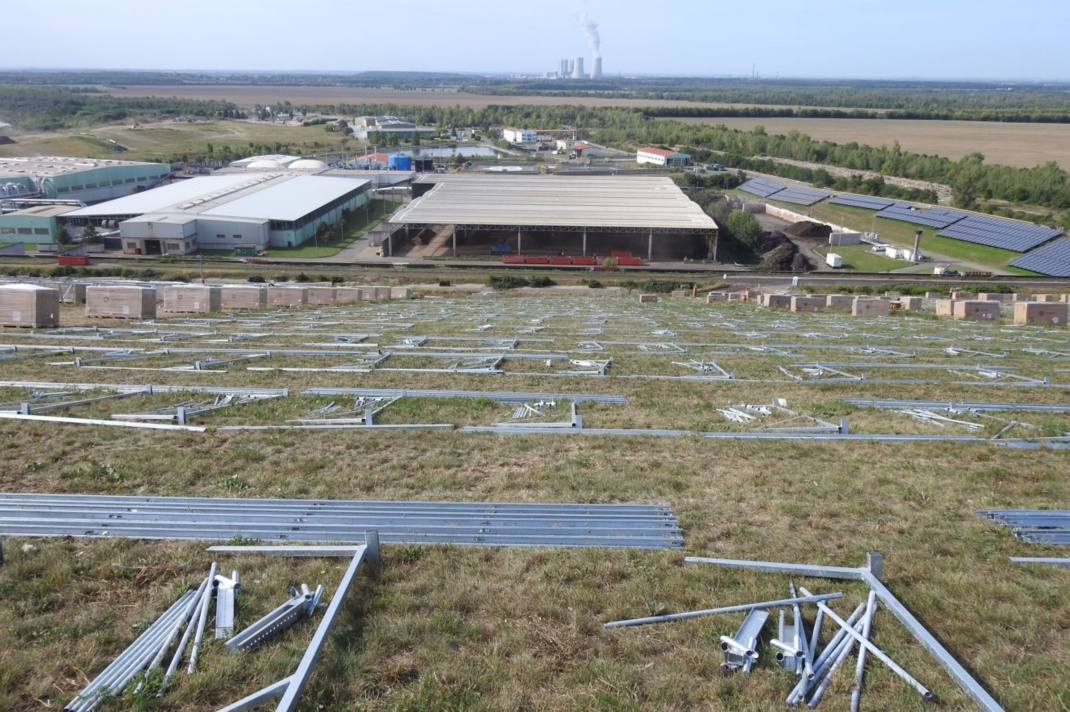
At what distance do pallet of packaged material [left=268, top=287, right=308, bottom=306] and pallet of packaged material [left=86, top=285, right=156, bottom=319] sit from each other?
572 cm

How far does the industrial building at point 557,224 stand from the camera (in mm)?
45375

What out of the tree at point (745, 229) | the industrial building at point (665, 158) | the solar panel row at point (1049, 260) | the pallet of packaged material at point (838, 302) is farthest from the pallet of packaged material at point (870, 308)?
the industrial building at point (665, 158)

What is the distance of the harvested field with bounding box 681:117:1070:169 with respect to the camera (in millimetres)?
88812

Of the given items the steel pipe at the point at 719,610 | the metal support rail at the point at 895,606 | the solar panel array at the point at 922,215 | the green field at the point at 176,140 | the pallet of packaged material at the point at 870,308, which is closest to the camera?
the metal support rail at the point at 895,606

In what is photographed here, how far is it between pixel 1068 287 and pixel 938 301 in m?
20.4

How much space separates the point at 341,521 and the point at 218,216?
46.7 meters

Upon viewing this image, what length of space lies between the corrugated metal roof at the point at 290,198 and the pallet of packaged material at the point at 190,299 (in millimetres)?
28335

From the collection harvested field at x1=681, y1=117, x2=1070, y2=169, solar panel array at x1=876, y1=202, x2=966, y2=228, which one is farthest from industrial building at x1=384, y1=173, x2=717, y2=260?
harvested field at x1=681, y1=117, x2=1070, y2=169

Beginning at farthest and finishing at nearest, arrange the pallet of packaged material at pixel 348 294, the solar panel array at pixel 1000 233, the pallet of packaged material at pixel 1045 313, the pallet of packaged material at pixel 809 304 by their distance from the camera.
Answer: the solar panel array at pixel 1000 233, the pallet of packaged material at pixel 348 294, the pallet of packaged material at pixel 809 304, the pallet of packaged material at pixel 1045 313

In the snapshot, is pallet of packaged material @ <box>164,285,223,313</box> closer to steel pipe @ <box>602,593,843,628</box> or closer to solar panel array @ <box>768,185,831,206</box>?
steel pipe @ <box>602,593,843,628</box>

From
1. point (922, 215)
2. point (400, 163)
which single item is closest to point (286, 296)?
point (922, 215)

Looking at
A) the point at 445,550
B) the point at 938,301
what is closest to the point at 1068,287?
the point at 938,301

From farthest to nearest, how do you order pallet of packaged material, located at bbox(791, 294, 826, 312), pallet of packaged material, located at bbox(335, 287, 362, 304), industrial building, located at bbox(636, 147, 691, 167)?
1. industrial building, located at bbox(636, 147, 691, 167)
2. pallet of packaged material, located at bbox(335, 287, 362, 304)
3. pallet of packaged material, located at bbox(791, 294, 826, 312)

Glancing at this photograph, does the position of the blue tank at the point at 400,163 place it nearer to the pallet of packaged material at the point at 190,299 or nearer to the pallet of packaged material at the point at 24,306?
the pallet of packaged material at the point at 190,299
